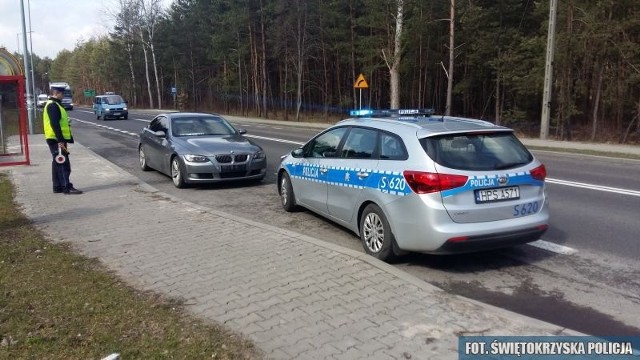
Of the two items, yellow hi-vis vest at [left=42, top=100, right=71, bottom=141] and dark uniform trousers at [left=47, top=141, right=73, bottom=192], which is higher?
yellow hi-vis vest at [left=42, top=100, right=71, bottom=141]

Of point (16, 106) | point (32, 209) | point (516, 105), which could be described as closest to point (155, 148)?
point (32, 209)

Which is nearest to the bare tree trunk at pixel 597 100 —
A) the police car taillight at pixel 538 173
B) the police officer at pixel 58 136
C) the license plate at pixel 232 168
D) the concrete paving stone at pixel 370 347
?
the license plate at pixel 232 168

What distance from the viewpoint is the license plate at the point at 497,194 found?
5.21m

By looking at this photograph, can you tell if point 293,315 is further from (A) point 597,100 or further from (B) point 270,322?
(A) point 597,100

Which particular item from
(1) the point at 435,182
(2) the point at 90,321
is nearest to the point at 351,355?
(2) the point at 90,321

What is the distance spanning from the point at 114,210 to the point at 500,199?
582 cm

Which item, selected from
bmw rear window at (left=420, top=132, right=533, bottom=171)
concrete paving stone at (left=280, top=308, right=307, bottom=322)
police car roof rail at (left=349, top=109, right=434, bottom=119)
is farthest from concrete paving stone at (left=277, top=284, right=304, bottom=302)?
police car roof rail at (left=349, top=109, right=434, bottom=119)

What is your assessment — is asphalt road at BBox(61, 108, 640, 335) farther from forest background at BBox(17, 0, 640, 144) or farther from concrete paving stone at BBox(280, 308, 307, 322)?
forest background at BBox(17, 0, 640, 144)

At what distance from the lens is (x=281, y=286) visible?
4797 mm

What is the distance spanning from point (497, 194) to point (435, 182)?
0.67 meters

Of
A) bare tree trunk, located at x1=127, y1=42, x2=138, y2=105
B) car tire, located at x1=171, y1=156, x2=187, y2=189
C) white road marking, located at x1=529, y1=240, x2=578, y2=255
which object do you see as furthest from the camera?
bare tree trunk, located at x1=127, y1=42, x2=138, y2=105

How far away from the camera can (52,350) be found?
362 centimetres

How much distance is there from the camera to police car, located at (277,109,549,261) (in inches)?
202

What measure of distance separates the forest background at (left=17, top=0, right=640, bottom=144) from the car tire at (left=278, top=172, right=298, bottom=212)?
61.2 feet
